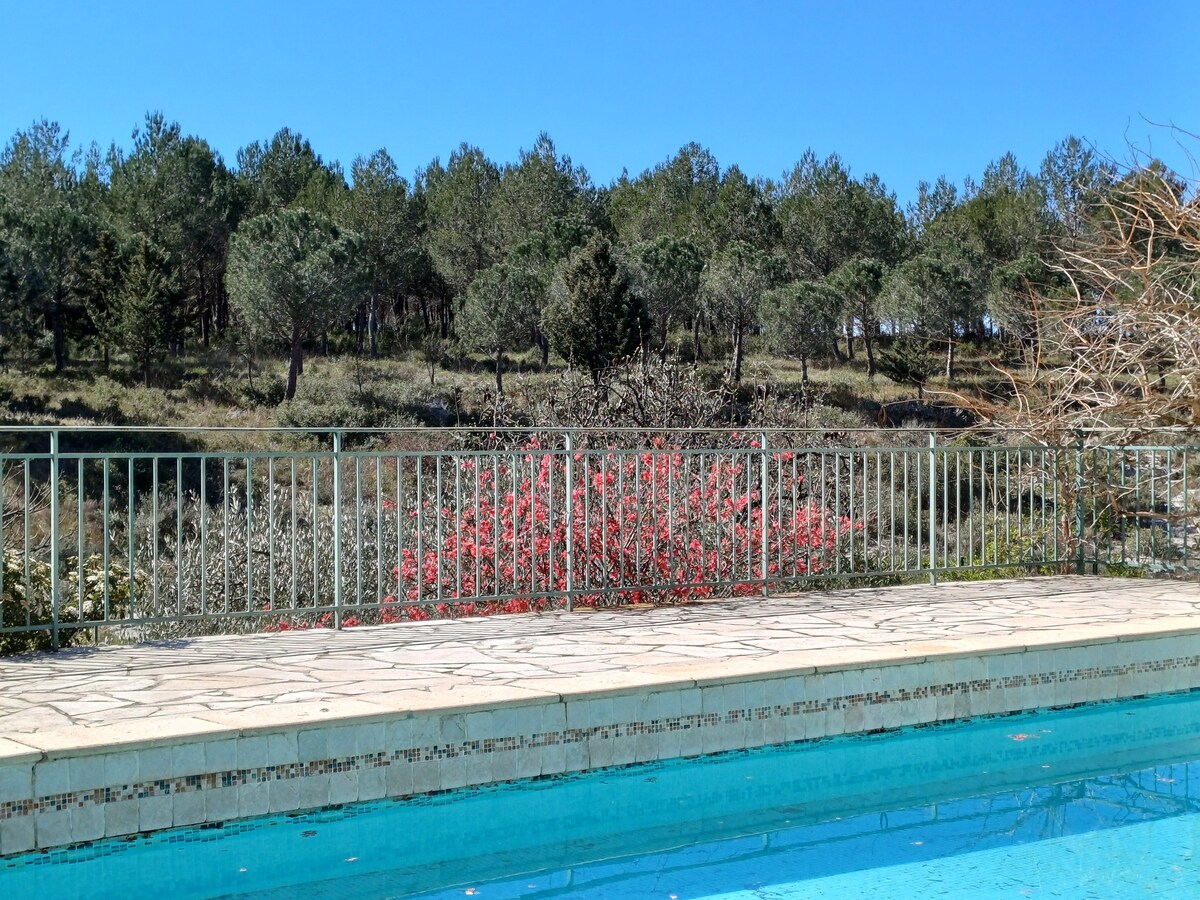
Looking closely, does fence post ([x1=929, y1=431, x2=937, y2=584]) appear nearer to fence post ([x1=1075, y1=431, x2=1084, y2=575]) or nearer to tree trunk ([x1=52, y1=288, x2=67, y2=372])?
fence post ([x1=1075, y1=431, x2=1084, y2=575])

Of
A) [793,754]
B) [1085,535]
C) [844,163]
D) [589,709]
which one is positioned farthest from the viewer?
[844,163]

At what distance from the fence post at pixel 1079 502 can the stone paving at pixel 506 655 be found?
1156 millimetres

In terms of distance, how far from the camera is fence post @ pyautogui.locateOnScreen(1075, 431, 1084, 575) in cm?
902

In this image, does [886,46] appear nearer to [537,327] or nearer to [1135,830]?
[537,327]

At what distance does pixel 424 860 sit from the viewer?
4.15m

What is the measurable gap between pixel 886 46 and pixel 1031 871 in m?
27.9

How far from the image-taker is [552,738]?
15.5 feet

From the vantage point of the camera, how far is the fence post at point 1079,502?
9.02 m

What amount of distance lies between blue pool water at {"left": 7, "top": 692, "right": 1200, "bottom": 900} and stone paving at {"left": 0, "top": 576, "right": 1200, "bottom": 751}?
38 centimetres

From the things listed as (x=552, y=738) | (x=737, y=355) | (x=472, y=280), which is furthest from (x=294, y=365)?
(x=552, y=738)

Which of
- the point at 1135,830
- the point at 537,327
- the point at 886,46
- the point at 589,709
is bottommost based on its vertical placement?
the point at 1135,830

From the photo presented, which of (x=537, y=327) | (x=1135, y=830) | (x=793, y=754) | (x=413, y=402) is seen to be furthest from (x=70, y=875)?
(x=537, y=327)

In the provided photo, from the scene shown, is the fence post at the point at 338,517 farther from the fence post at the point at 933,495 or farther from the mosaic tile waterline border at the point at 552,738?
the fence post at the point at 933,495

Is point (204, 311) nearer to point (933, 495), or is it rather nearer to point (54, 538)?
point (933, 495)
